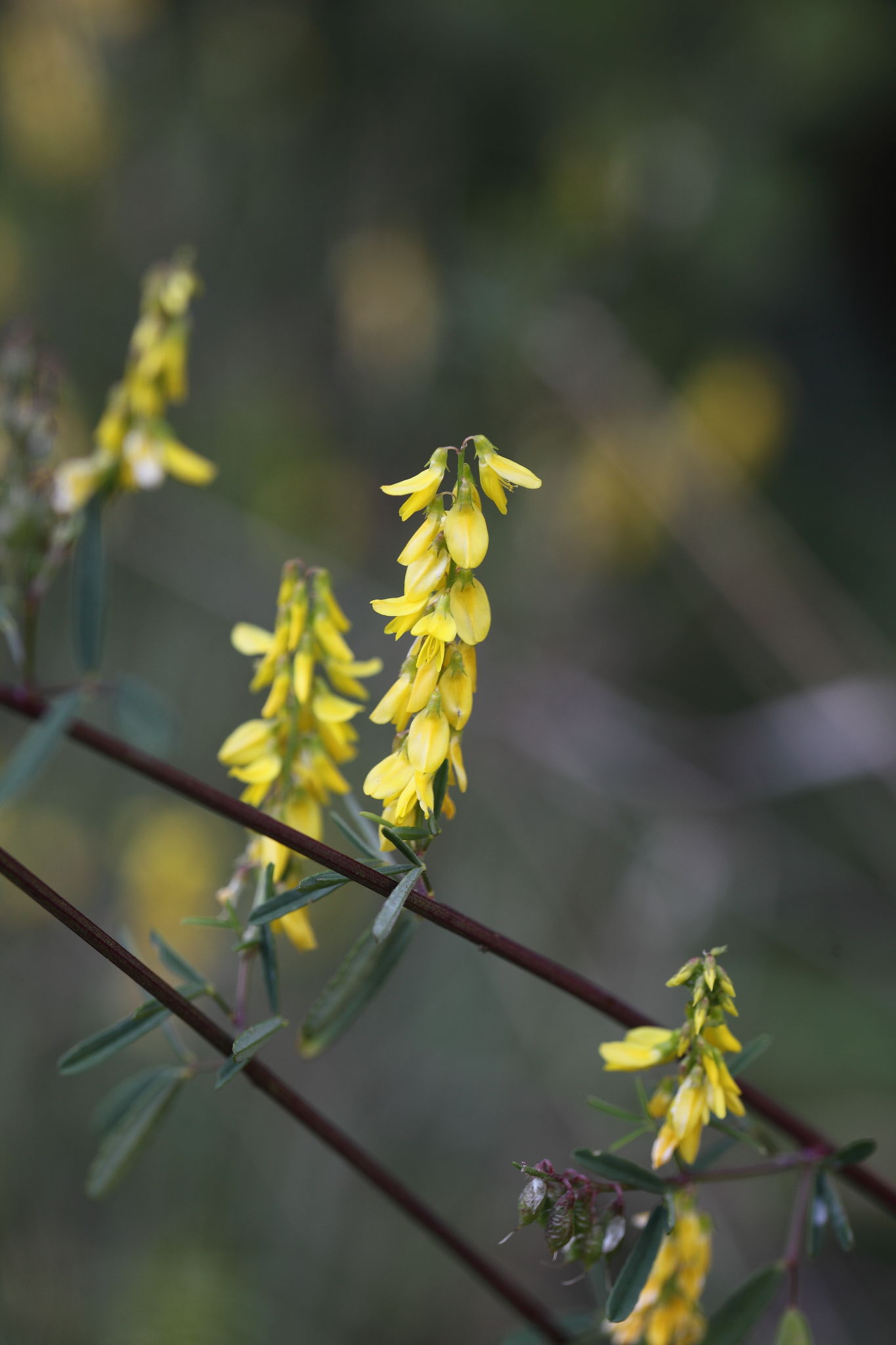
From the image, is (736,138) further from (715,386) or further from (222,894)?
(222,894)

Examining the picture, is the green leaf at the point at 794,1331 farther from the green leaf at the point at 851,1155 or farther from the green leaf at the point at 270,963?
the green leaf at the point at 270,963

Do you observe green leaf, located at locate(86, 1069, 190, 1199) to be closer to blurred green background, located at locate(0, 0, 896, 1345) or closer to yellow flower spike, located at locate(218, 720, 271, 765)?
yellow flower spike, located at locate(218, 720, 271, 765)

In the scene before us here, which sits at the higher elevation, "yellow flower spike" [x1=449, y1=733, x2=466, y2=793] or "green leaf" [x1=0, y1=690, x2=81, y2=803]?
"yellow flower spike" [x1=449, y1=733, x2=466, y2=793]

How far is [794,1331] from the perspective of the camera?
747mm

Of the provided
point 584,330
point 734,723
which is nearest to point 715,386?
point 584,330

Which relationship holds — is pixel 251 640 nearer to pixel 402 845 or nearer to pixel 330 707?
pixel 330 707

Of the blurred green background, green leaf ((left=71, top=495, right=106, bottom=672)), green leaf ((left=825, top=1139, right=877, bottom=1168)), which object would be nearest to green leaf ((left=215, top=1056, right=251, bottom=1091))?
green leaf ((left=825, top=1139, right=877, bottom=1168))

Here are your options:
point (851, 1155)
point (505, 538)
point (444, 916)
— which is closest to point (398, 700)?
point (444, 916)

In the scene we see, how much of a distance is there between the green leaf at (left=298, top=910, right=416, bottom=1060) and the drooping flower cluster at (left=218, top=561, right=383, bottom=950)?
0.15 ft

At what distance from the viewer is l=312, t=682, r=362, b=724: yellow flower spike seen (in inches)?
29.0

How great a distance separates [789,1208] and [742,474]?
1.96m

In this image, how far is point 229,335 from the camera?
3361mm

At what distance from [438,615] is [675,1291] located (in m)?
0.58

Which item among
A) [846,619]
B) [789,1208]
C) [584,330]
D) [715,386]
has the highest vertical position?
[715,386]
